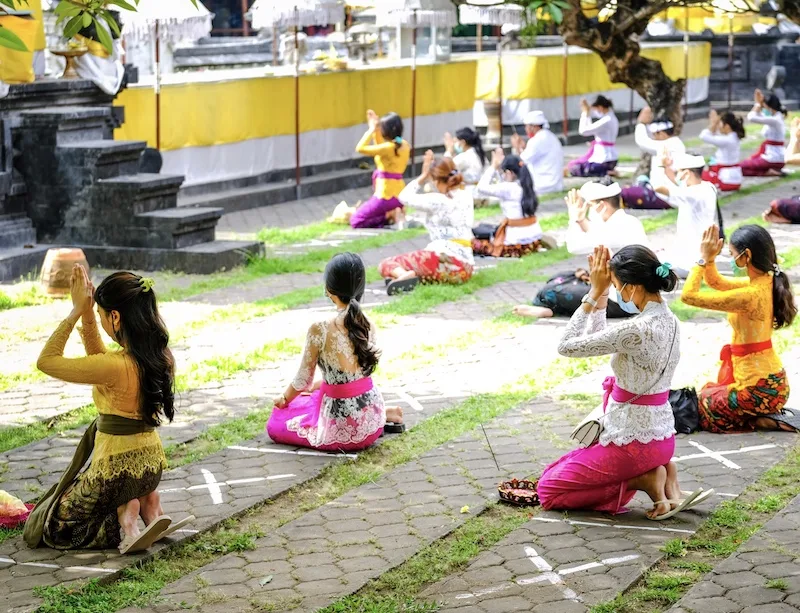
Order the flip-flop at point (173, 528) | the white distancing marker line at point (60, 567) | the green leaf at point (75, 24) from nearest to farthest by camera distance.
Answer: the green leaf at point (75, 24), the white distancing marker line at point (60, 567), the flip-flop at point (173, 528)

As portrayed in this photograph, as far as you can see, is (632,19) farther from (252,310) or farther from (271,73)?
(252,310)

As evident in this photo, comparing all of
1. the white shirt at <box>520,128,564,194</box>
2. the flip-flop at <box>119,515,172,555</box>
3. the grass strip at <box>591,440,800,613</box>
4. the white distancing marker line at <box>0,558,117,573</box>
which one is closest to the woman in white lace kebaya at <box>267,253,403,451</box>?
the flip-flop at <box>119,515,172,555</box>

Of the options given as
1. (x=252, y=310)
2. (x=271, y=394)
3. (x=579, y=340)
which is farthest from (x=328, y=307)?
(x=579, y=340)

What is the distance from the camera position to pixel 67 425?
797 cm

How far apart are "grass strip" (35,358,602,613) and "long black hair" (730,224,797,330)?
173cm

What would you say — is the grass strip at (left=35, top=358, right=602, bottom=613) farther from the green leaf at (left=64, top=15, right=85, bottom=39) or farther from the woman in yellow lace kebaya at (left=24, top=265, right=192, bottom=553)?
the green leaf at (left=64, top=15, right=85, bottom=39)

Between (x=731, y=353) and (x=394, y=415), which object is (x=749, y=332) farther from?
(x=394, y=415)

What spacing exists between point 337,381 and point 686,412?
2.04m

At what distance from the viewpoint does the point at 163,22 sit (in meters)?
15.1

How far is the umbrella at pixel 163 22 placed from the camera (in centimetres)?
1484

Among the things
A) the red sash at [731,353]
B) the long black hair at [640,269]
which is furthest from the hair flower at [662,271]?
the red sash at [731,353]

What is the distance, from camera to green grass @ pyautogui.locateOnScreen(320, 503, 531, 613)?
17.7ft

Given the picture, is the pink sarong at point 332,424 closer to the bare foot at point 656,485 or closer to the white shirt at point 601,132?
the bare foot at point 656,485

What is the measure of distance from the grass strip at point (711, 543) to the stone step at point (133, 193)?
7.68 meters
